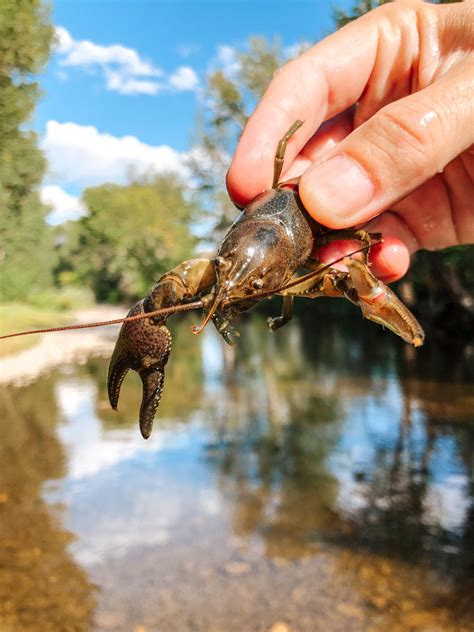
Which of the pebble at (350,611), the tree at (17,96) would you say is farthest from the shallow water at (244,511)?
the tree at (17,96)

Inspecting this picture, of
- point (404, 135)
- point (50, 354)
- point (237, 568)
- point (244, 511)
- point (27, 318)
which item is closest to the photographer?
point (404, 135)

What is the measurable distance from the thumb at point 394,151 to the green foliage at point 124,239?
4183 centimetres

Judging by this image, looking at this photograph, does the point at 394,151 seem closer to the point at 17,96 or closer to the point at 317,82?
the point at 317,82

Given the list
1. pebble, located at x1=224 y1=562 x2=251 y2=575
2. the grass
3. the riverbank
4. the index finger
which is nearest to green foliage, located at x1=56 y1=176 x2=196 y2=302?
the grass

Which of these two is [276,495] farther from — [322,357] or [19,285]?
[19,285]

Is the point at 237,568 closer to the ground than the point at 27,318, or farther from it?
closer to the ground

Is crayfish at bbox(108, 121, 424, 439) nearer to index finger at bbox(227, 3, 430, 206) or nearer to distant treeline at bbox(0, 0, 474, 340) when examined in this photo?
index finger at bbox(227, 3, 430, 206)

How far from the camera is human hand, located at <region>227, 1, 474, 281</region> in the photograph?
252 cm

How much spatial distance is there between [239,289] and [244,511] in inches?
203

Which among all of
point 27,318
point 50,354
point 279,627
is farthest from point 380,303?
point 27,318

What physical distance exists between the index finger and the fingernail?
0.67 m

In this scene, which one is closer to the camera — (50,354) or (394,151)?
(394,151)

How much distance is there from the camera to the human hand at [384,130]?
252cm

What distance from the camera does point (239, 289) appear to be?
2.60m
